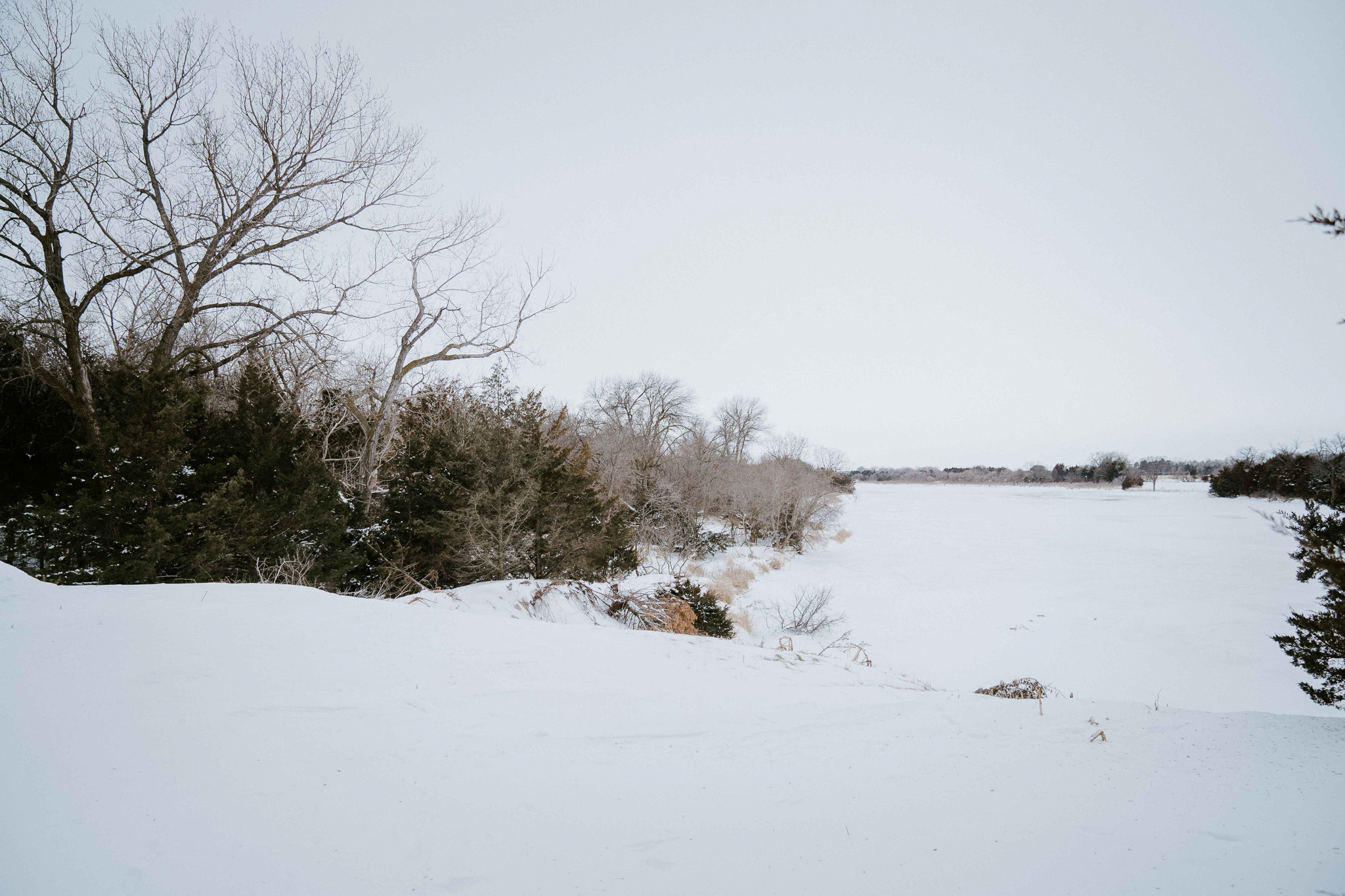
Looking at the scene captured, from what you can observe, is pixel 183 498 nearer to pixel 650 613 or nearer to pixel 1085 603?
pixel 650 613

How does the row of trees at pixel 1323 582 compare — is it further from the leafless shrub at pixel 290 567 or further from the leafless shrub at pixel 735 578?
the leafless shrub at pixel 735 578

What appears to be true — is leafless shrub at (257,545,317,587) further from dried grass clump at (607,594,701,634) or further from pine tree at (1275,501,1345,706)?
pine tree at (1275,501,1345,706)

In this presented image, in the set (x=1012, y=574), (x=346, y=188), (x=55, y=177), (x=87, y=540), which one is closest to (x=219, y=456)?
(x=87, y=540)

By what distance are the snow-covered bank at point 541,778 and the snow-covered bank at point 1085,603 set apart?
634 centimetres

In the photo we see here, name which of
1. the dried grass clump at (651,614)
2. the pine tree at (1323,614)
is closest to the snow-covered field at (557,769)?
the pine tree at (1323,614)

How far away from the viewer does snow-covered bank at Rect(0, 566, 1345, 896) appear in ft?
7.54

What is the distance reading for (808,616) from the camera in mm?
14477

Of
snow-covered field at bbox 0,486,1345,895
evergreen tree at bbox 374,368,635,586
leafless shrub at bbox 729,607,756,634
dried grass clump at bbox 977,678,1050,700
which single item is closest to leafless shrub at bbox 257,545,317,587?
evergreen tree at bbox 374,368,635,586

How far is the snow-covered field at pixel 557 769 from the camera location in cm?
231

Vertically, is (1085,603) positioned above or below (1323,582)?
below

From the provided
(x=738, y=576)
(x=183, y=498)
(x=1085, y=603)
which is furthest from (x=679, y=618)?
(x=1085, y=603)

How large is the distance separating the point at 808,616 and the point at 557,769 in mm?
12362

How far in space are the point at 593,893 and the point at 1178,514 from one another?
50.2 meters

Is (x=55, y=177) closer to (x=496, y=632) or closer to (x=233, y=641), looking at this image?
(x=233, y=641)
